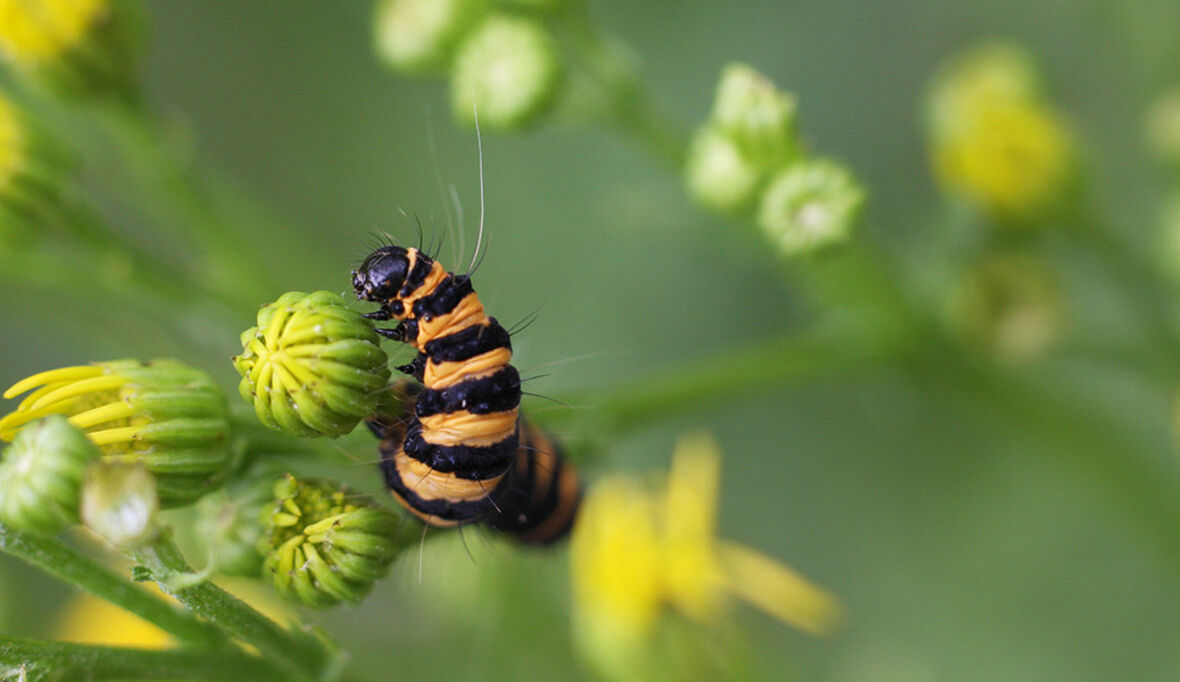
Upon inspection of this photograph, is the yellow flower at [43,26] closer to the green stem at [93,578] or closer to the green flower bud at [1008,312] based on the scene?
the green stem at [93,578]

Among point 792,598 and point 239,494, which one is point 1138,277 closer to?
point 792,598

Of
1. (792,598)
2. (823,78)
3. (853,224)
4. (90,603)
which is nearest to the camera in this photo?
(853,224)

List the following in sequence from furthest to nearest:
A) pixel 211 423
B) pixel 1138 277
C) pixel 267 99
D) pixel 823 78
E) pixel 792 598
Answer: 1. pixel 267 99
2. pixel 823 78
3. pixel 792 598
4. pixel 1138 277
5. pixel 211 423

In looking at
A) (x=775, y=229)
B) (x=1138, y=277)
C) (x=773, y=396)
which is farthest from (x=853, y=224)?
(x=773, y=396)

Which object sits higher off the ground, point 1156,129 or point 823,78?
point 823,78

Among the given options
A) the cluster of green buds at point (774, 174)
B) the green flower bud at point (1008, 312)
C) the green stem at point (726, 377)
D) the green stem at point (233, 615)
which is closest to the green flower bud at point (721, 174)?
the cluster of green buds at point (774, 174)

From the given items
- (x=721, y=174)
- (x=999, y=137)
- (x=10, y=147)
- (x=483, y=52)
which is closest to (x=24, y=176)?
(x=10, y=147)
